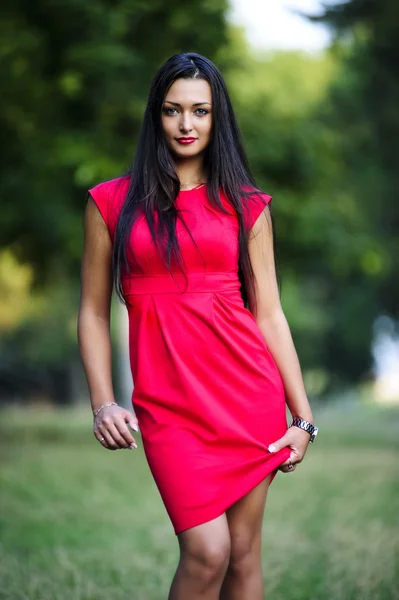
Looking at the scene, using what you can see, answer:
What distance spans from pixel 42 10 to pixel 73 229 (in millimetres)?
3343

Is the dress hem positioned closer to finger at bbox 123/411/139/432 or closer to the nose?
finger at bbox 123/411/139/432

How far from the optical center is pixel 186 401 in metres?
3.91

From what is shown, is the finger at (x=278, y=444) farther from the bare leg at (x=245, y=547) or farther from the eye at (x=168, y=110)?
the eye at (x=168, y=110)

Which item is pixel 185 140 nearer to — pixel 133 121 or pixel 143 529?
pixel 143 529

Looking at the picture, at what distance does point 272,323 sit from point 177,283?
0.44 meters

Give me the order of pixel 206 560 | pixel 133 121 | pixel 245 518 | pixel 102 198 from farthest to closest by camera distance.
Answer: pixel 133 121
pixel 102 198
pixel 245 518
pixel 206 560

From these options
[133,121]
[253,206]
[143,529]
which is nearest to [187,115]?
[253,206]

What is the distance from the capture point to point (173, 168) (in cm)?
414

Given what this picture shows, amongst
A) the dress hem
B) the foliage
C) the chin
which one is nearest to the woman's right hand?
the dress hem

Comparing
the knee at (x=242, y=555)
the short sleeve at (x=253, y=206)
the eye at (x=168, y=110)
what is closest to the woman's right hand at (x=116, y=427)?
the knee at (x=242, y=555)

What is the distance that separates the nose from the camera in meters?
4.09

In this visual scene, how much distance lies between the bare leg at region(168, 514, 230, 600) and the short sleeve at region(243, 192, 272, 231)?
42.2 inches

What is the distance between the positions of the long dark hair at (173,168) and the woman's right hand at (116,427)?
17.8 inches

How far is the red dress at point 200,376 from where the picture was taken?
388 cm
